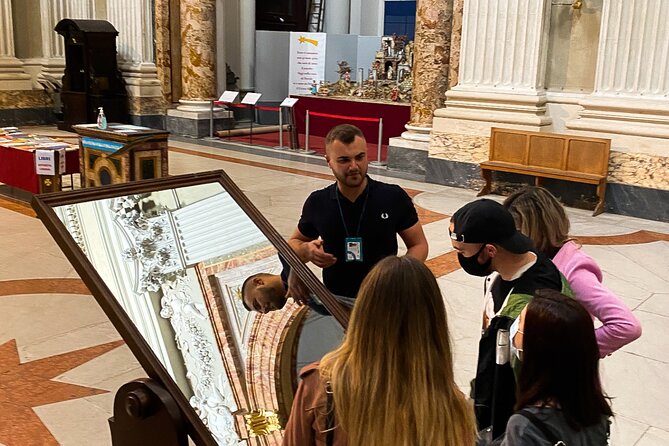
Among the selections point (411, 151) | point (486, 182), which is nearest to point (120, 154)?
point (411, 151)

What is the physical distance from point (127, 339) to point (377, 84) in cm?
1384

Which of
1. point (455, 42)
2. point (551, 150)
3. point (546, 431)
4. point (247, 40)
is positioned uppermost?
point (247, 40)

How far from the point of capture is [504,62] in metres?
9.93

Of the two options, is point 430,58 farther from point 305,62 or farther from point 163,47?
point 163,47

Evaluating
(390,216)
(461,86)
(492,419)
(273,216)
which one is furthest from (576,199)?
(492,419)

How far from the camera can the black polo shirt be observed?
11.2 feet

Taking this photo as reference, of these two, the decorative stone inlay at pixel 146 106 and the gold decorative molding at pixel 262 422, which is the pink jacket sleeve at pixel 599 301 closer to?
the gold decorative molding at pixel 262 422

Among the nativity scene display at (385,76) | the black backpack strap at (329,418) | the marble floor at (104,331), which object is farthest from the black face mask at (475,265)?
the nativity scene display at (385,76)

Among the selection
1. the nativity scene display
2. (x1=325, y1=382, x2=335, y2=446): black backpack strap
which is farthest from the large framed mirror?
the nativity scene display

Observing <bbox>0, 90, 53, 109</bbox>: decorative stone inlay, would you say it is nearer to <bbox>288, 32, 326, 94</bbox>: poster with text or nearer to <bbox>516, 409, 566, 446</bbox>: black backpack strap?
<bbox>288, 32, 326, 94</bbox>: poster with text

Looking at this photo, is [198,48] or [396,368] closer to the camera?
[396,368]

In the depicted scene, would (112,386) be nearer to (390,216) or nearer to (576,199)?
(390,216)

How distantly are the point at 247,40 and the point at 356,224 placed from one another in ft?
55.6

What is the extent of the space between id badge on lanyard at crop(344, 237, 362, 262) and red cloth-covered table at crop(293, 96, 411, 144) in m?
10.3
